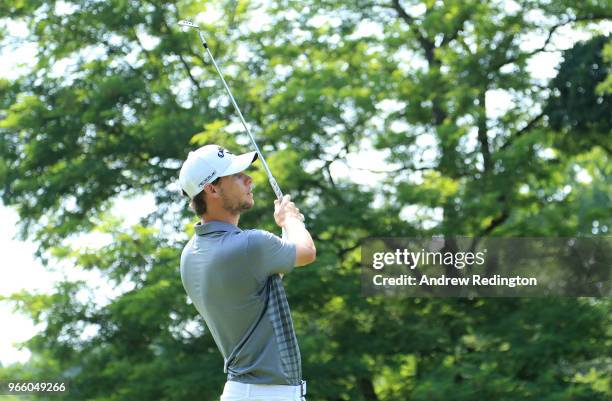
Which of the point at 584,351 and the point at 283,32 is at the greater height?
the point at 283,32

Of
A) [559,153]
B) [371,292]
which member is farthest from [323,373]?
[559,153]

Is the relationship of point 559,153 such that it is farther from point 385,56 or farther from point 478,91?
point 385,56

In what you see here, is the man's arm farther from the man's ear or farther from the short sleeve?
the man's ear

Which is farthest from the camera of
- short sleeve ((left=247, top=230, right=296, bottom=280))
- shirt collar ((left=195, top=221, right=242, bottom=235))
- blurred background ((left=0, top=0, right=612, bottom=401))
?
blurred background ((left=0, top=0, right=612, bottom=401))

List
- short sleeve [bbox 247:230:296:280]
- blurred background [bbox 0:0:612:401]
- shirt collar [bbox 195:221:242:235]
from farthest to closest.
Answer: blurred background [bbox 0:0:612:401] → shirt collar [bbox 195:221:242:235] → short sleeve [bbox 247:230:296:280]

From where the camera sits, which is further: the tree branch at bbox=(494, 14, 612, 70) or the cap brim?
the tree branch at bbox=(494, 14, 612, 70)

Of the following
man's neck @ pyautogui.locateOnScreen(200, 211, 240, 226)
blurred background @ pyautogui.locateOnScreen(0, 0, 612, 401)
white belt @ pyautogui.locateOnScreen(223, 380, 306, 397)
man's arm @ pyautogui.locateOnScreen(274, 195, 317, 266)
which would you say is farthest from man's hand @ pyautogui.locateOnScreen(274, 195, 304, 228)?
blurred background @ pyautogui.locateOnScreen(0, 0, 612, 401)

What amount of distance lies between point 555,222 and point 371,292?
1855mm

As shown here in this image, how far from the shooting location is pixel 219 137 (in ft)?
33.1

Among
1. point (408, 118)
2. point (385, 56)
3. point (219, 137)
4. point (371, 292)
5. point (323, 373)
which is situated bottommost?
point (323, 373)

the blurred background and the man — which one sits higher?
the blurred background

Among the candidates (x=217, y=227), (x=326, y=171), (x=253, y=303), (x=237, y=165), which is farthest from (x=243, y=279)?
(x=326, y=171)

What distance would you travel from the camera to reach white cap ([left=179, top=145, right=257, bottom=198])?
2.52m

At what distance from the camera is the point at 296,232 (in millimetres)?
2508
